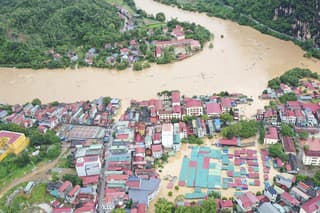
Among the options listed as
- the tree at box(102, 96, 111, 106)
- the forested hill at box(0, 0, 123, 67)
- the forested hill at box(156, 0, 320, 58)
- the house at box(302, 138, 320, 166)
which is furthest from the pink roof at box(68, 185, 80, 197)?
the forested hill at box(156, 0, 320, 58)

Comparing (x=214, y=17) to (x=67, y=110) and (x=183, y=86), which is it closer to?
(x=183, y=86)

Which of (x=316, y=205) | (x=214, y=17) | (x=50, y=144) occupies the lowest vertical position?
(x=50, y=144)

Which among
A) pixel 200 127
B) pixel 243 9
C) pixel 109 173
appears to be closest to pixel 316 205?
pixel 200 127

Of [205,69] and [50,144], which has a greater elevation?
[205,69]

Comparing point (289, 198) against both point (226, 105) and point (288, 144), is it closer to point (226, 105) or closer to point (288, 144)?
point (288, 144)

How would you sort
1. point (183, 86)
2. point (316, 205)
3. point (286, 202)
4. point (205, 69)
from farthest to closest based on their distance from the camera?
point (205, 69) → point (183, 86) → point (286, 202) → point (316, 205)

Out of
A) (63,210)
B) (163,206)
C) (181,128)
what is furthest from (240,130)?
(63,210)
